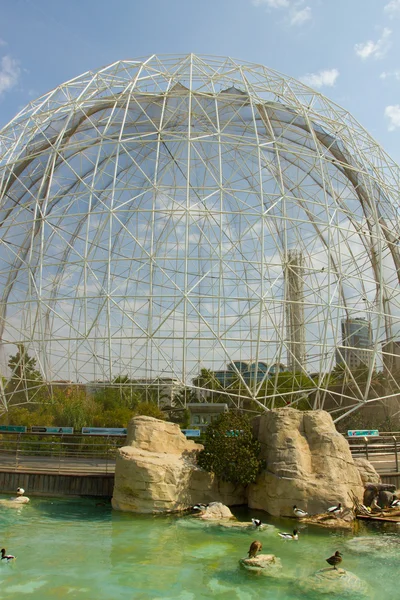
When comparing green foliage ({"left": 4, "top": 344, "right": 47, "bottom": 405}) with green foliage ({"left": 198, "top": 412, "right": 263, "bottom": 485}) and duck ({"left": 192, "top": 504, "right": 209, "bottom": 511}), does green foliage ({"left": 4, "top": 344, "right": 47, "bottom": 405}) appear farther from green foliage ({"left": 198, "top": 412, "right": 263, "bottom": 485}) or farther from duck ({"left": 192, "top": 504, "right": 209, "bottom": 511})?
duck ({"left": 192, "top": 504, "right": 209, "bottom": 511})

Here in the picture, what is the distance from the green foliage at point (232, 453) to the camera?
55.0ft

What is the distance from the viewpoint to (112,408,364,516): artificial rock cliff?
16.1m

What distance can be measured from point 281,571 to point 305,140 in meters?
25.2

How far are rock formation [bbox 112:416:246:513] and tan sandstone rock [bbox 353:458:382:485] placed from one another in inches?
174

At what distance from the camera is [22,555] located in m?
12.0

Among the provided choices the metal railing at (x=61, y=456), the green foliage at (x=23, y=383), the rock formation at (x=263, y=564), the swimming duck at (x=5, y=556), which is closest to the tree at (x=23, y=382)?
the green foliage at (x=23, y=383)

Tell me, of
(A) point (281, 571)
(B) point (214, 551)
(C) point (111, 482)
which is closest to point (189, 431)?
(C) point (111, 482)

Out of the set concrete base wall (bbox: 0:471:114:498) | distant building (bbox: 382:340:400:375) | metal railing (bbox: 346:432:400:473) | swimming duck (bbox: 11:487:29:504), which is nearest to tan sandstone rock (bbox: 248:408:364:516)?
metal railing (bbox: 346:432:400:473)

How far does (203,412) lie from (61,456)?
9.63 m

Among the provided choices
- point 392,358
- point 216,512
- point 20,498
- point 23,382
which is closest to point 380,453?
point 216,512

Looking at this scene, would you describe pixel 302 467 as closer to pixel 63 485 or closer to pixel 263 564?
pixel 263 564

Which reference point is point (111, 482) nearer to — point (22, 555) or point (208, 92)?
point (22, 555)

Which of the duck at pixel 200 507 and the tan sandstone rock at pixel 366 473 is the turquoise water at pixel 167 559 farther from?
the tan sandstone rock at pixel 366 473

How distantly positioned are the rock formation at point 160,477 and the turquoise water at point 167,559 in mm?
658
